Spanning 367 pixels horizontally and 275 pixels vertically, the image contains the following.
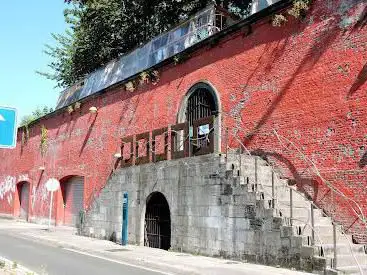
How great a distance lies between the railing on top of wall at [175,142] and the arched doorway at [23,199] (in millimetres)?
16320

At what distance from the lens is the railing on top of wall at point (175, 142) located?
15641 mm

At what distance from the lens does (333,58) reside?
43.2 feet

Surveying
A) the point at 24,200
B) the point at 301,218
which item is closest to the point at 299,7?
the point at 301,218

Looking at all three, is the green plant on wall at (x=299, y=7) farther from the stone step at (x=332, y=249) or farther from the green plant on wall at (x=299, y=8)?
the stone step at (x=332, y=249)

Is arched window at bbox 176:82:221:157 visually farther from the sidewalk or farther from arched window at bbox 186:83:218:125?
the sidewalk

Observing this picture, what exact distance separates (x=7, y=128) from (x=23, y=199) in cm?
2924

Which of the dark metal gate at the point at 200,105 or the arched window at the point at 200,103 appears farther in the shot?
the dark metal gate at the point at 200,105

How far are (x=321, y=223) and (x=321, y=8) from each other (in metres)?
5.98

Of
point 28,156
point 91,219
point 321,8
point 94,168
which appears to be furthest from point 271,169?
point 28,156

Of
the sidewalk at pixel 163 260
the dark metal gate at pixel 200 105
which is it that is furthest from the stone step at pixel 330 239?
the dark metal gate at pixel 200 105

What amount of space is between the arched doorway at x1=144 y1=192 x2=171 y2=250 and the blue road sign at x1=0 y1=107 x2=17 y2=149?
911 centimetres

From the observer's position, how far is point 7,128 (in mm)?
8328

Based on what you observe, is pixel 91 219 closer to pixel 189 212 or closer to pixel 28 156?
pixel 189 212

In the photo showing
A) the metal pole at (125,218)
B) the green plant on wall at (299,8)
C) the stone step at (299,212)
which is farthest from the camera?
the metal pole at (125,218)
